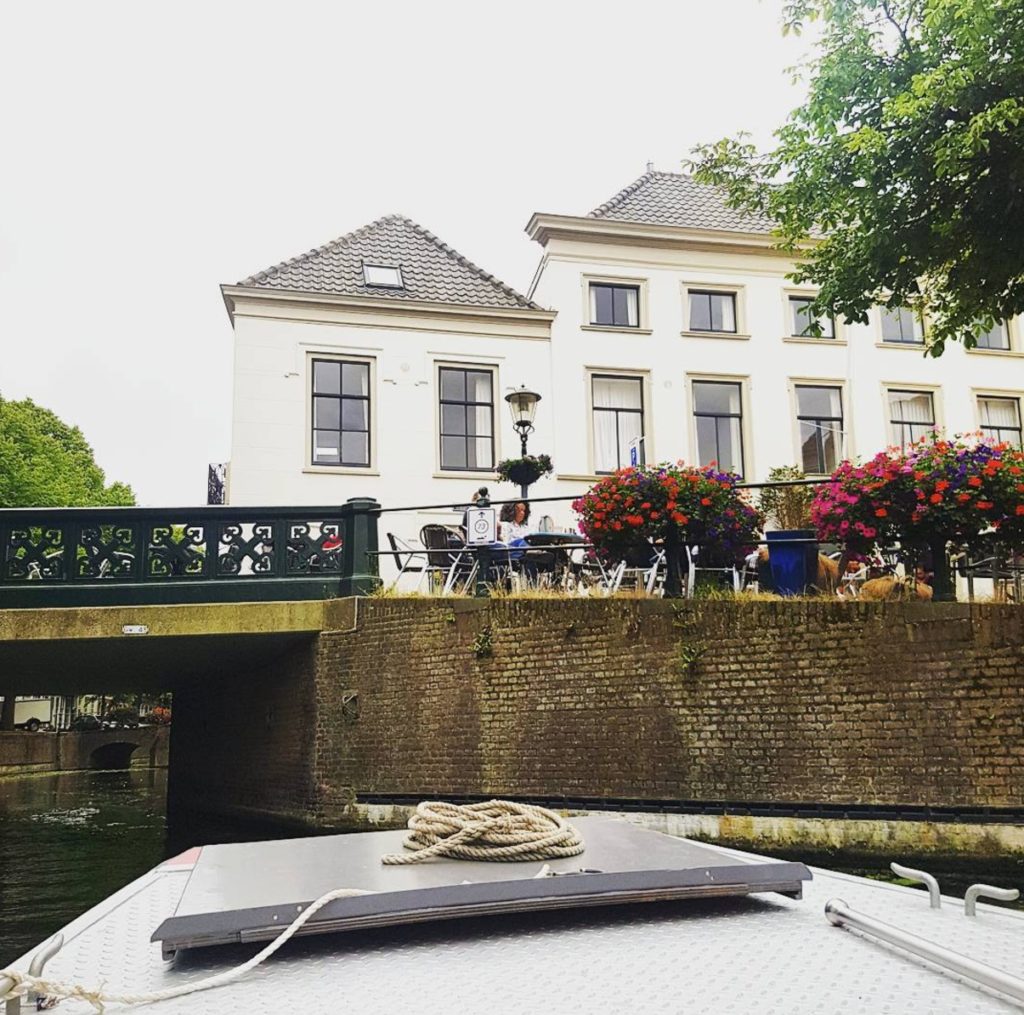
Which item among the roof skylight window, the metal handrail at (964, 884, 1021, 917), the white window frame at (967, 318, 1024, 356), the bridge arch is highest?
the roof skylight window

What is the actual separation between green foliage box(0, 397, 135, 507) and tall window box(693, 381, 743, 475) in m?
21.6

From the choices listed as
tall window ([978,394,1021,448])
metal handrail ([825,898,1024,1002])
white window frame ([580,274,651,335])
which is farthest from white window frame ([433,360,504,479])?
metal handrail ([825,898,1024,1002])

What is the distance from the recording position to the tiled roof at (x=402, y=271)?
1811 centimetres

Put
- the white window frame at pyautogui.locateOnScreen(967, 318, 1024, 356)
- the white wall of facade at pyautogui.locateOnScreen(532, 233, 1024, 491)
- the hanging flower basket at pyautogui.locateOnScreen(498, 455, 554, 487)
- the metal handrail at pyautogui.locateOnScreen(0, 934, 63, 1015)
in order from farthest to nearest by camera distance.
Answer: the white window frame at pyautogui.locateOnScreen(967, 318, 1024, 356)
the white wall of facade at pyautogui.locateOnScreen(532, 233, 1024, 491)
the hanging flower basket at pyautogui.locateOnScreen(498, 455, 554, 487)
the metal handrail at pyautogui.locateOnScreen(0, 934, 63, 1015)

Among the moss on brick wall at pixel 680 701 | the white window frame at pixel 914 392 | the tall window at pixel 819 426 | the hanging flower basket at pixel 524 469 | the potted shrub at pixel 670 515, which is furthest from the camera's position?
the white window frame at pixel 914 392

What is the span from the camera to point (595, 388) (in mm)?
19016

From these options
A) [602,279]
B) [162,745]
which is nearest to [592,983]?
[602,279]

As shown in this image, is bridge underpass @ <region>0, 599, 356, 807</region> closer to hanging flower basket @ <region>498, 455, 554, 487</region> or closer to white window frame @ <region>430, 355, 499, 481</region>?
hanging flower basket @ <region>498, 455, 554, 487</region>

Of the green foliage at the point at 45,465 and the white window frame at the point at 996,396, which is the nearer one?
the white window frame at the point at 996,396

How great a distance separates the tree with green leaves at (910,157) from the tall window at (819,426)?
29.2ft

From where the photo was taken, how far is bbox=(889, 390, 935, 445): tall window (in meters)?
20.0

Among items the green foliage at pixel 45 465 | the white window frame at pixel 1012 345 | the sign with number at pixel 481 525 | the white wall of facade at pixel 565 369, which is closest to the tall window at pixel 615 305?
the white wall of facade at pixel 565 369

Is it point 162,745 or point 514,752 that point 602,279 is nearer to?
point 514,752

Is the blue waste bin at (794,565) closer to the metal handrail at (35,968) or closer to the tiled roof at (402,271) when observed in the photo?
the metal handrail at (35,968)
